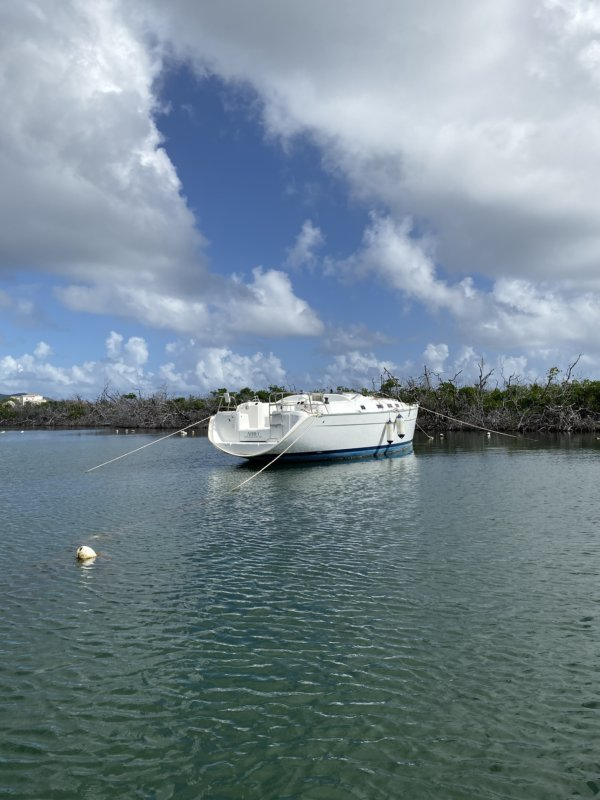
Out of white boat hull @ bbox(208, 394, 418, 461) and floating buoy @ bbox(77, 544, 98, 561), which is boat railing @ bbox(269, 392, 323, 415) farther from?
floating buoy @ bbox(77, 544, 98, 561)

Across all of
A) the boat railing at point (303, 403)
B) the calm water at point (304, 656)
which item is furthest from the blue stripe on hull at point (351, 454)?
the calm water at point (304, 656)

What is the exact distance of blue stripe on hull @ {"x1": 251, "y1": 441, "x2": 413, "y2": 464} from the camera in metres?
28.4

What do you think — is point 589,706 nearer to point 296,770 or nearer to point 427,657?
point 427,657

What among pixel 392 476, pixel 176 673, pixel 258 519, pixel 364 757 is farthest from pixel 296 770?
pixel 392 476

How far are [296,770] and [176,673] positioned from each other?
2.40m

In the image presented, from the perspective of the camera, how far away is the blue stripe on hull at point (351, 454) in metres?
28.4

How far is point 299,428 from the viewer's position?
88.1 ft

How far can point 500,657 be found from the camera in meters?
7.38

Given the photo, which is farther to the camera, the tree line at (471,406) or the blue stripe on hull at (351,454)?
the tree line at (471,406)

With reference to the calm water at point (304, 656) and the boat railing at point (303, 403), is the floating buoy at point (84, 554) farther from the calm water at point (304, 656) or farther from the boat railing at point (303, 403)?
the boat railing at point (303, 403)

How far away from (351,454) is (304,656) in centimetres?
2340

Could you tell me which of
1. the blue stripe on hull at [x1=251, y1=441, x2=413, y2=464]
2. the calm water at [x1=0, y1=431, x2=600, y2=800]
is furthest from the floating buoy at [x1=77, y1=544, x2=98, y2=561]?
the blue stripe on hull at [x1=251, y1=441, x2=413, y2=464]

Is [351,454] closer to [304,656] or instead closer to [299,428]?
[299,428]

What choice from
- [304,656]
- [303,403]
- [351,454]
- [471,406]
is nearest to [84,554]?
[304,656]
